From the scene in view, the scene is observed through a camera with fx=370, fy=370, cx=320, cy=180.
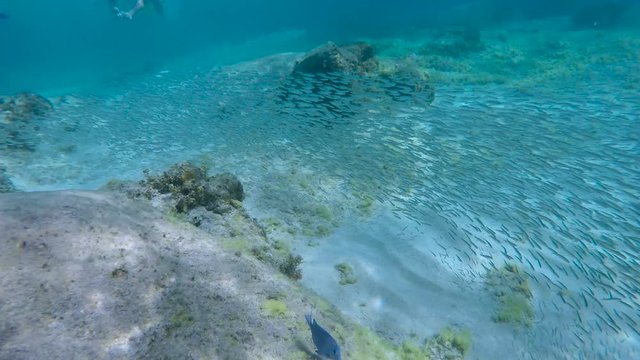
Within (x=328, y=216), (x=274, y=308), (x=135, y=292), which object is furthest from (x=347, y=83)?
(x=135, y=292)

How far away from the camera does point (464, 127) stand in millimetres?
12156

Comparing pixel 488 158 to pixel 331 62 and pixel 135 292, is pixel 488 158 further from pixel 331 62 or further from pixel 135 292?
pixel 135 292

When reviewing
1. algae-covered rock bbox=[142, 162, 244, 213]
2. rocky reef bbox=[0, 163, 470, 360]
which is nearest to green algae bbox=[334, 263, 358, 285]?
rocky reef bbox=[0, 163, 470, 360]

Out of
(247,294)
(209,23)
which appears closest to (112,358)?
(247,294)

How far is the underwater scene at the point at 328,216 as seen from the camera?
3.35 metres

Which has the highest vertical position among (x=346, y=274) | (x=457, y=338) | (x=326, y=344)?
(x=326, y=344)

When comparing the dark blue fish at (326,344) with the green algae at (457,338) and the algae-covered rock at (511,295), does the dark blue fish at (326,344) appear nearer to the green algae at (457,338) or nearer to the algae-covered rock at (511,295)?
the green algae at (457,338)

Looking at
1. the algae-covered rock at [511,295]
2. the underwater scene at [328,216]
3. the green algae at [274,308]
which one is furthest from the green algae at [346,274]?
the green algae at [274,308]

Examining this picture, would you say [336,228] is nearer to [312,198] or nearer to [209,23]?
[312,198]

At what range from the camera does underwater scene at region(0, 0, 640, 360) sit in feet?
11.0

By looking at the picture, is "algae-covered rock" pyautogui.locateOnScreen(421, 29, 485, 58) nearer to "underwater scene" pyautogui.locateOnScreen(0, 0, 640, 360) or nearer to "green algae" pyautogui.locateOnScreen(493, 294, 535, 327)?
"underwater scene" pyautogui.locateOnScreen(0, 0, 640, 360)

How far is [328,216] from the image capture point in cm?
912

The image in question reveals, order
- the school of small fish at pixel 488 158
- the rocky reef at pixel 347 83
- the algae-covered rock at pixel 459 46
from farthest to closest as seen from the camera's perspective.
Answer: the algae-covered rock at pixel 459 46 < the rocky reef at pixel 347 83 < the school of small fish at pixel 488 158

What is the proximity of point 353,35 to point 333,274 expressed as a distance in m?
44.3
